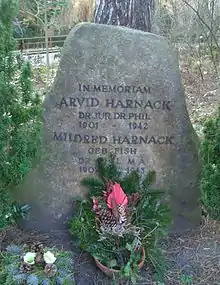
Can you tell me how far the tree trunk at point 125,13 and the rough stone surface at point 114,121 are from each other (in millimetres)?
998

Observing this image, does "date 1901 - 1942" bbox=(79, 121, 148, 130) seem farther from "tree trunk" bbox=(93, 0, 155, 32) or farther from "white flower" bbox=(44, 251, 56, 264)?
A: "tree trunk" bbox=(93, 0, 155, 32)

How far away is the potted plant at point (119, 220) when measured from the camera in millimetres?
3432

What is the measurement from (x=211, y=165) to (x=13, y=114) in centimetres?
142

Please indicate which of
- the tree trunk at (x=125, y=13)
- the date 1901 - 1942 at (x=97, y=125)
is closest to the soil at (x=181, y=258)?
the date 1901 - 1942 at (x=97, y=125)

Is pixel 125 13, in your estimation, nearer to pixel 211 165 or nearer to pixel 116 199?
pixel 211 165

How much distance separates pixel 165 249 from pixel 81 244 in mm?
664

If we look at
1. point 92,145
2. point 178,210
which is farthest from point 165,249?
point 92,145

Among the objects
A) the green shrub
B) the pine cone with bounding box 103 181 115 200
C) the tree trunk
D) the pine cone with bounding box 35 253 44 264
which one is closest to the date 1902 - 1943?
the pine cone with bounding box 103 181 115 200

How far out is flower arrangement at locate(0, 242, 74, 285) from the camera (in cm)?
312

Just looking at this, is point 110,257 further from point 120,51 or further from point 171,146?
point 120,51

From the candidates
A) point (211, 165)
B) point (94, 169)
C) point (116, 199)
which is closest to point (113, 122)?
point (94, 169)

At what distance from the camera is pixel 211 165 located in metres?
3.69

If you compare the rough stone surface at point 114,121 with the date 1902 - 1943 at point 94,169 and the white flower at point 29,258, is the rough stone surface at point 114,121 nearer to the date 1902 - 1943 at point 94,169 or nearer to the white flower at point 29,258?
the date 1902 - 1943 at point 94,169

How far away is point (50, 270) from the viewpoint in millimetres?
3139
